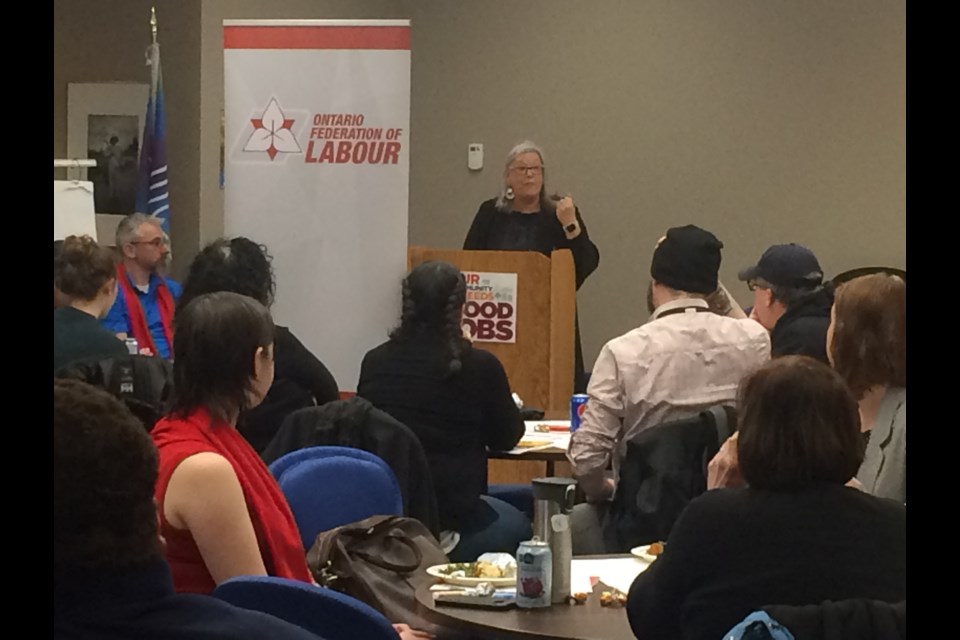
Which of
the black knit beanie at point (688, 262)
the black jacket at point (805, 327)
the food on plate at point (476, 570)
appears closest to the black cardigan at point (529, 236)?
the black jacket at point (805, 327)

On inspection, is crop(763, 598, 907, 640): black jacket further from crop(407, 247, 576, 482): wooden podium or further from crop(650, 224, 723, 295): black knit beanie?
crop(407, 247, 576, 482): wooden podium

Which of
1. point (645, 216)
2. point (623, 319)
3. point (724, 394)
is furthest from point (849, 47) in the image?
point (724, 394)

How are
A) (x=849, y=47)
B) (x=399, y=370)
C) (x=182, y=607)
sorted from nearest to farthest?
(x=182, y=607) → (x=399, y=370) → (x=849, y=47)

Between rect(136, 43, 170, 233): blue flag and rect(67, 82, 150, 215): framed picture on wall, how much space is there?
76 centimetres

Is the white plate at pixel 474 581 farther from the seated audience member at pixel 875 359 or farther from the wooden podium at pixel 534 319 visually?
the wooden podium at pixel 534 319

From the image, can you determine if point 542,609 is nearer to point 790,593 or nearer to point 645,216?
point 790,593

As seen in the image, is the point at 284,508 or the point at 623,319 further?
the point at 623,319

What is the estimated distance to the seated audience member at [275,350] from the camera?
4172 millimetres

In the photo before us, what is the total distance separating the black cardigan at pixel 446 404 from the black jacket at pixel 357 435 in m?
0.45

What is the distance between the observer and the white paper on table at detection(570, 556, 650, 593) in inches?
115

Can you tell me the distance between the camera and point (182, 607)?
165 centimetres
